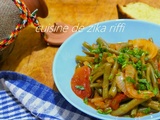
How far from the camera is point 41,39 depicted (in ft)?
6.04

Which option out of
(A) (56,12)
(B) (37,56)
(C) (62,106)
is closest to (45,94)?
(C) (62,106)

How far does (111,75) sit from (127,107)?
0.15 metres

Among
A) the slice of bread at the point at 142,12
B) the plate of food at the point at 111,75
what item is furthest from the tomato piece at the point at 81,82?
the slice of bread at the point at 142,12

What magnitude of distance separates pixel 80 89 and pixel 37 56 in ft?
1.42

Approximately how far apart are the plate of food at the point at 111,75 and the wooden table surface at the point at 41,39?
0.53ft

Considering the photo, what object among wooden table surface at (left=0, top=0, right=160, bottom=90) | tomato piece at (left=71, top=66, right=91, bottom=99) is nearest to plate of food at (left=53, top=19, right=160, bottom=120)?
tomato piece at (left=71, top=66, right=91, bottom=99)

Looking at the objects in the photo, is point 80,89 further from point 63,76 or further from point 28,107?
point 28,107

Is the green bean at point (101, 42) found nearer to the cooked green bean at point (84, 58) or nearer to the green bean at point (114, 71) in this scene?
the cooked green bean at point (84, 58)

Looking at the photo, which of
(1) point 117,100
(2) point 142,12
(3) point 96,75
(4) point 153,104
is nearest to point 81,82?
(3) point 96,75

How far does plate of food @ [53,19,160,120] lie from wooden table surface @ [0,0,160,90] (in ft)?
0.53

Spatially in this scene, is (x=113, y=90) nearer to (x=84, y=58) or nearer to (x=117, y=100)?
(x=117, y=100)

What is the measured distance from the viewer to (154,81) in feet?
4.39

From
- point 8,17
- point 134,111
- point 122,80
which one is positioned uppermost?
point 8,17

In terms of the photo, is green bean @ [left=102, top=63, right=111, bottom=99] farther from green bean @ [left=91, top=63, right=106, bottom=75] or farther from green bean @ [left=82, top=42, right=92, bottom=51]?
green bean @ [left=82, top=42, right=92, bottom=51]
